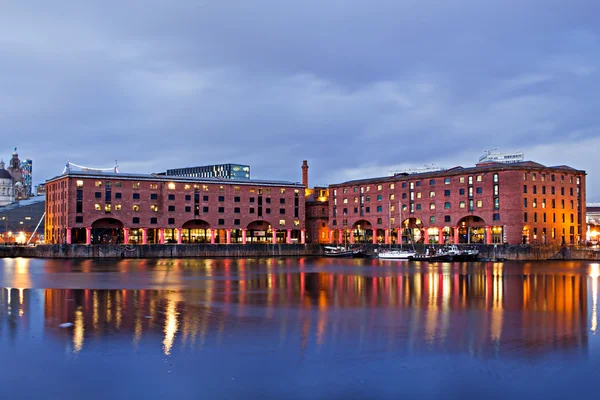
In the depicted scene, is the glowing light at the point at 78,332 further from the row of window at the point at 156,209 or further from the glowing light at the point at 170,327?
the row of window at the point at 156,209

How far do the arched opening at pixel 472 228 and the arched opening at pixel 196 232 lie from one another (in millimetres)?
52496

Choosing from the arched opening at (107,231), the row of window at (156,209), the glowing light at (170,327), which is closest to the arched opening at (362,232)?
the row of window at (156,209)

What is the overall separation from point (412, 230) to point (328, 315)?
9671 centimetres

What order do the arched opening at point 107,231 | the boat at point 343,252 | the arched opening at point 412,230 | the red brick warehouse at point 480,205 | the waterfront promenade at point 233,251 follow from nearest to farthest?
1. the waterfront promenade at point 233,251
2. the red brick warehouse at point 480,205
3. the arched opening at point 107,231
4. the arched opening at point 412,230
5. the boat at point 343,252

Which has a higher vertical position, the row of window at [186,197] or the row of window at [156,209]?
the row of window at [186,197]

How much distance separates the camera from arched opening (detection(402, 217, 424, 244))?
12762 cm

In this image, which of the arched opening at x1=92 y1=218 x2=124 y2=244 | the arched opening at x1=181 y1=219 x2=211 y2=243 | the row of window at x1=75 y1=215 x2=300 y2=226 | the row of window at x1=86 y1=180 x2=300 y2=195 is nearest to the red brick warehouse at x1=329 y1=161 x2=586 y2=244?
the row of window at x1=75 y1=215 x2=300 y2=226

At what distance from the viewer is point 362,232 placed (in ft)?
470

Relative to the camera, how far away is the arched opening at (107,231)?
12175 centimetres

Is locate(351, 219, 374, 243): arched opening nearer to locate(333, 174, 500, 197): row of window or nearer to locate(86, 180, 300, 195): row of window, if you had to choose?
locate(333, 174, 500, 197): row of window

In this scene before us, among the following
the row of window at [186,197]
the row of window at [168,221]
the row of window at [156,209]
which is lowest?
the row of window at [168,221]

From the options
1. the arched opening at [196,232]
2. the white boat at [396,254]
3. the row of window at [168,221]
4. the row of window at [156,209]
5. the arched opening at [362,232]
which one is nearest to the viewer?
the white boat at [396,254]

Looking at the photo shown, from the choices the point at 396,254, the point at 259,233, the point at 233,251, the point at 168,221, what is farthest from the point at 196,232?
the point at 396,254

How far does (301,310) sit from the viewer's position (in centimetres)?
3747
